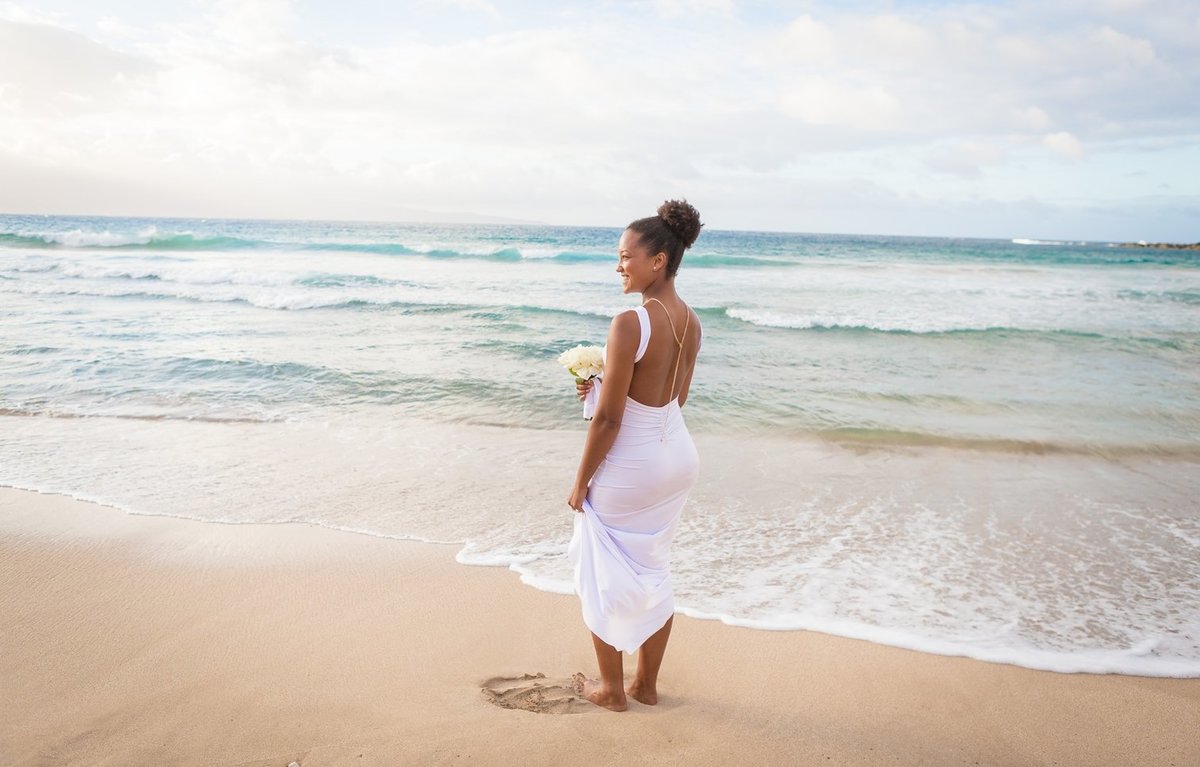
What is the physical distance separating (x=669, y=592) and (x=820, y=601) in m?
1.57

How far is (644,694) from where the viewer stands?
333 cm

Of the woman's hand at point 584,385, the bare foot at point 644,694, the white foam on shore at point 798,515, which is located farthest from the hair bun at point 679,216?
the white foam on shore at point 798,515

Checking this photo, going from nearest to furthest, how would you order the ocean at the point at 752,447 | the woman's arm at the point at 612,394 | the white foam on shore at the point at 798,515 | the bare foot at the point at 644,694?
the woman's arm at the point at 612,394, the bare foot at the point at 644,694, the white foam on shore at the point at 798,515, the ocean at the point at 752,447

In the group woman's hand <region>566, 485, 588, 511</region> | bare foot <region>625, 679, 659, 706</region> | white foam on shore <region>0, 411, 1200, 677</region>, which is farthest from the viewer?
white foam on shore <region>0, 411, 1200, 677</region>

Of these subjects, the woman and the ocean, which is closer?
the woman

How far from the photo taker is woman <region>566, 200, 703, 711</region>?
301 centimetres

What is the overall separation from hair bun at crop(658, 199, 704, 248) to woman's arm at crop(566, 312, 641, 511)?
0.43 metres

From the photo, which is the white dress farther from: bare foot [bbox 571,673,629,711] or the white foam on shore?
the white foam on shore

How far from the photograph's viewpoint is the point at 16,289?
18.8 m

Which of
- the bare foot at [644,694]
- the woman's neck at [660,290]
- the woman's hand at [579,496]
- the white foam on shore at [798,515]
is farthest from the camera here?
the white foam on shore at [798,515]

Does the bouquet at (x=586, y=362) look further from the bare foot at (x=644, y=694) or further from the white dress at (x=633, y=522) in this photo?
the bare foot at (x=644, y=694)

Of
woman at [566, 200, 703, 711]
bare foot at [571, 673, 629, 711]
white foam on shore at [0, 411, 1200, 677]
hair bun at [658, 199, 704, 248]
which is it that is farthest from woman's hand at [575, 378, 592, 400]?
white foam on shore at [0, 411, 1200, 677]

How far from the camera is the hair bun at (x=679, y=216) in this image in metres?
3.00

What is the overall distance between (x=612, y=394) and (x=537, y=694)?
4.97 ft
